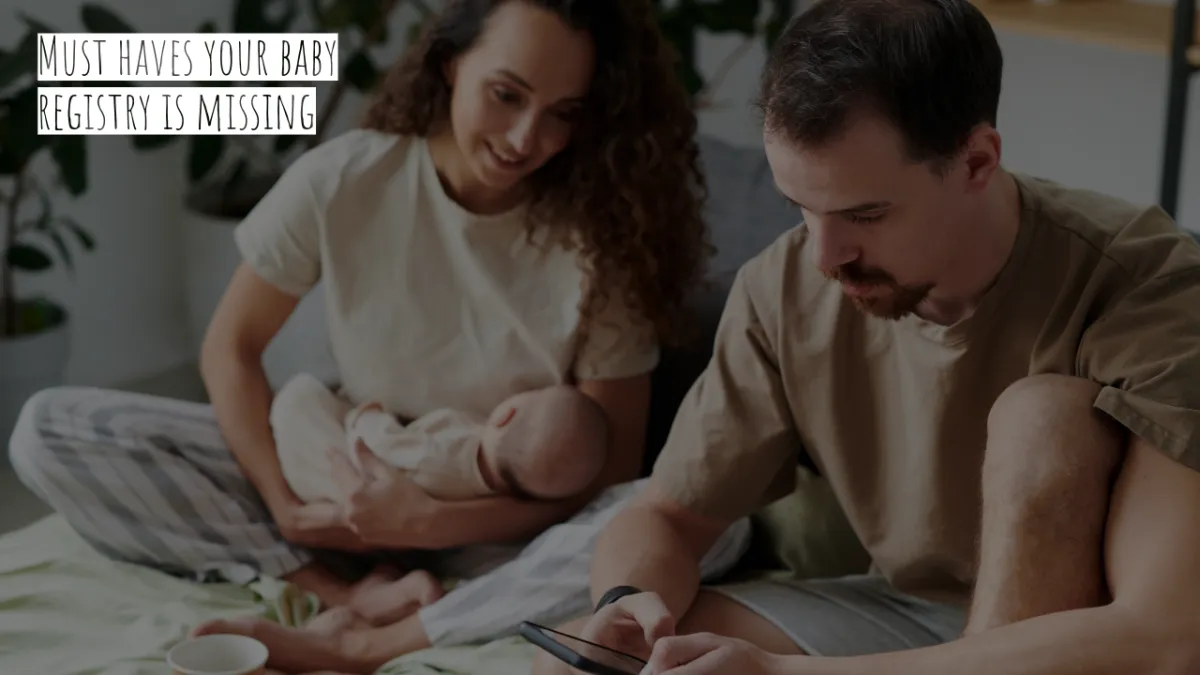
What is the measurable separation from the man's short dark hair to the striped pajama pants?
0.58m

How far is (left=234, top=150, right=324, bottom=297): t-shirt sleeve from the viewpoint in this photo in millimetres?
1654

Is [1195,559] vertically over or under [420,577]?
over

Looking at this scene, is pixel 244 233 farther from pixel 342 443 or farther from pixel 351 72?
pixel 351 72

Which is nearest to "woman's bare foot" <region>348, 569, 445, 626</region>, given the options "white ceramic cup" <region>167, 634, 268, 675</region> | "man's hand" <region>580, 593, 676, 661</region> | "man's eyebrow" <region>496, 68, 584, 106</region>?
"white ceramic cup" <region>167, 634, 268, 675</region>

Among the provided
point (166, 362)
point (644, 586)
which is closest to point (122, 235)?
point (166, 362)

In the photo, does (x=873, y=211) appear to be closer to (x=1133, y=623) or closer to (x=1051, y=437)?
(x=1051, y=437)

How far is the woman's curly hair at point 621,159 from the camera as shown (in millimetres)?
1593

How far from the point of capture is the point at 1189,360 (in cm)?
110

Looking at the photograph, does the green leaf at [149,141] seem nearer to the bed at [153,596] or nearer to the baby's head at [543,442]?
the bed at [153,596]

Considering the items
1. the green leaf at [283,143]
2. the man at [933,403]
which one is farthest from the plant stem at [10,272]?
the man at [933,403]

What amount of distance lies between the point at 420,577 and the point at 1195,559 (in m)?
0.84

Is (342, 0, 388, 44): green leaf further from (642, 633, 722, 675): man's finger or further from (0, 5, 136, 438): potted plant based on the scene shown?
(642, 633, 722, 675): man's finger

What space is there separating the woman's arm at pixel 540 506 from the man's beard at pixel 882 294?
0.49 metres

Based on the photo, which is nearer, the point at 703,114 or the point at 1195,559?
the point at 1195,559
